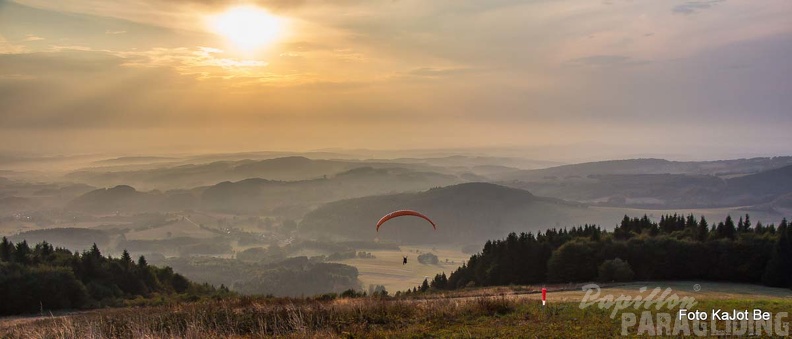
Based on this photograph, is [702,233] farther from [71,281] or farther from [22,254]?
[22,254]

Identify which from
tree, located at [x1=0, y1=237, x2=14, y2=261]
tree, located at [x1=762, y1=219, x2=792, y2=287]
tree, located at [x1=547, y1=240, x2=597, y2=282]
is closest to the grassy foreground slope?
tree, located at [x1=762, y1=219, x2=792, y2=287]

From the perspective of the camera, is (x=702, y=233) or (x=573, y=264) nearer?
(x=573, y=264)

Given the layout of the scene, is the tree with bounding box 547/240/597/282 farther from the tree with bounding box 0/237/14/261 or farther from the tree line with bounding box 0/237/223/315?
the tree with bounding box 0/237/14/261

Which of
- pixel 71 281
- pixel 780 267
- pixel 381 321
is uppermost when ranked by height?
pixel 381 321

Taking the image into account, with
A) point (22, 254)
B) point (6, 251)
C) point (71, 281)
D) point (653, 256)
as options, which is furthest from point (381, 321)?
point (6, 251)

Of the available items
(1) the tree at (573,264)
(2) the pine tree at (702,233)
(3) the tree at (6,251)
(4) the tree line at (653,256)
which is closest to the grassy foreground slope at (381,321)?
(4) the tree line at (653,256)

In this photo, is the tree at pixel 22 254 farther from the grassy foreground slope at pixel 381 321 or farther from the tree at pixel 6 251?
the grassy foreground slope at pixel 381 321
